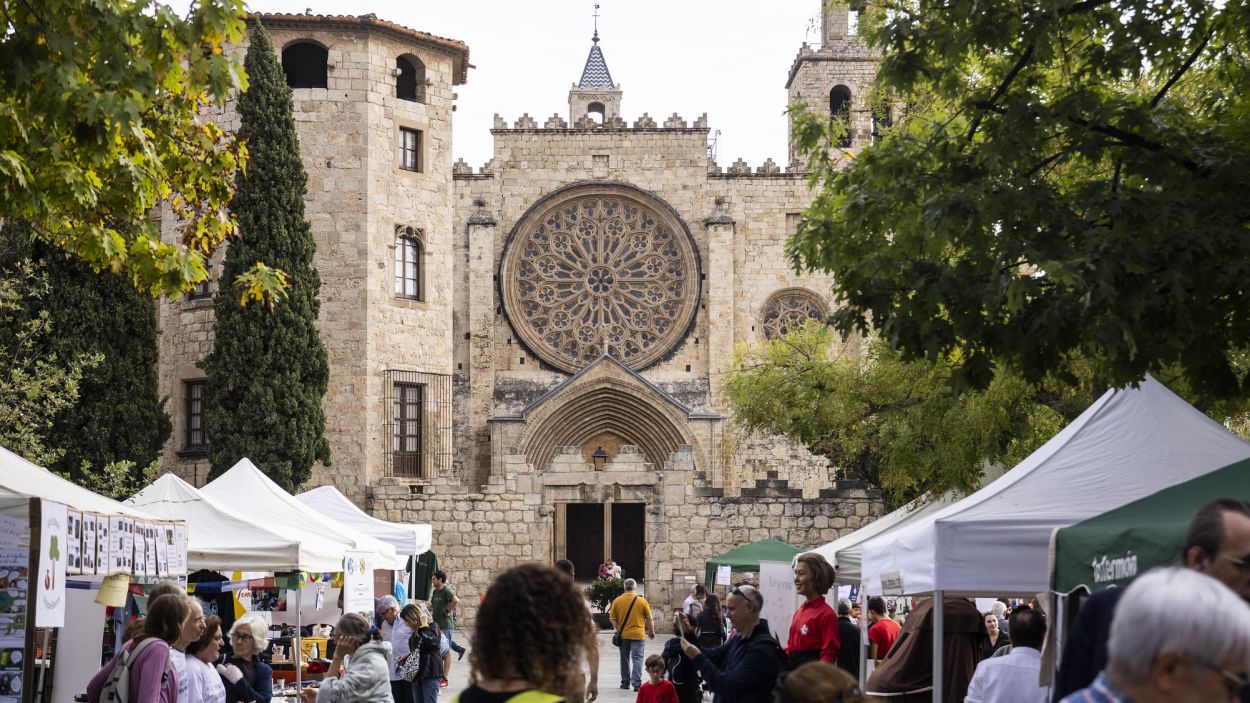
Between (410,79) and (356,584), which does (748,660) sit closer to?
(356,584)

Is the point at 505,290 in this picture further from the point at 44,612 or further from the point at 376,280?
the point at 44,612

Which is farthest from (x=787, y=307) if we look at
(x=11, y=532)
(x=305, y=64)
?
(x=11, y=532)

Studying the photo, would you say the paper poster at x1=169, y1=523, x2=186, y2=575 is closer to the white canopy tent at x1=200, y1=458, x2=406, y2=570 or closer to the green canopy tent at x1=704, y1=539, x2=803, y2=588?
the white canopy tent at x1=200, y1=458, x2=406, y2=570

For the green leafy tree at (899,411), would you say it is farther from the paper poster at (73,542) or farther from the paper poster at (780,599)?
the paper poster at (73,542)

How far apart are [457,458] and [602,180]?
7509 millimetres

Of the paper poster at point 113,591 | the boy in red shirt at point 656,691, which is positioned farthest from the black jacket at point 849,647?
the paper poster at point 113,591

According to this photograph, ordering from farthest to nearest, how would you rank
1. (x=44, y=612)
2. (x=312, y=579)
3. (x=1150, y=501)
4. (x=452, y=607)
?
(x=452, y=607)
(x=312, y=579)
(x=44, y=612)
(x=1150, y=501)

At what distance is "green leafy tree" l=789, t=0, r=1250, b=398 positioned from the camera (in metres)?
7.53

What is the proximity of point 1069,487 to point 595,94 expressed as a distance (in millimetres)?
37120

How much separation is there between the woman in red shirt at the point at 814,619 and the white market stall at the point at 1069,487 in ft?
1.81

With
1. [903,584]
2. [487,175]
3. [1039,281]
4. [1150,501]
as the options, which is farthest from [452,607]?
[487,175]

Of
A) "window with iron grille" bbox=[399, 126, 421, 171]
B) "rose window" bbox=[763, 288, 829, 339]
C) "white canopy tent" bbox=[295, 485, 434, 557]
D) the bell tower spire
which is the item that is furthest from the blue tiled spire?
"white canopy tent" bbox=[295, 485, 434, 557]

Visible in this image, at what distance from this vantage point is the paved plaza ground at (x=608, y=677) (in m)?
17.1

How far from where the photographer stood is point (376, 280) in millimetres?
28281
